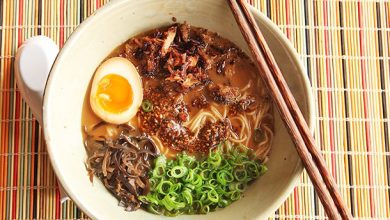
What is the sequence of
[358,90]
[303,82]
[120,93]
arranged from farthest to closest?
[358,90]
[120,93]
[303,82]

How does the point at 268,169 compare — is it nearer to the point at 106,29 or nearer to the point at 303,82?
the point at 303,82

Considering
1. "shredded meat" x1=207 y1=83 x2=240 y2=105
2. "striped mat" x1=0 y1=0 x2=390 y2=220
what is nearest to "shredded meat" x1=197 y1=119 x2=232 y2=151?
"shredded meat" x1=207 y1=83 x2=240 y2=105

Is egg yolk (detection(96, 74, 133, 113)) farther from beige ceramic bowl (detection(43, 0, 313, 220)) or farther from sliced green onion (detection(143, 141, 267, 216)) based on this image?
sliced green onion (detection(143, 141, 267, 216))

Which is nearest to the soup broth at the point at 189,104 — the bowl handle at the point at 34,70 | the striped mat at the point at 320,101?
the bowl handle at the point at 34,70

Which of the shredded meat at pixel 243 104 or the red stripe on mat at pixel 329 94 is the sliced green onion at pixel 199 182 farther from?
the red stripe on mat at pixel 329 94

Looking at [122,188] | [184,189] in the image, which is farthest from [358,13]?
[122,188]

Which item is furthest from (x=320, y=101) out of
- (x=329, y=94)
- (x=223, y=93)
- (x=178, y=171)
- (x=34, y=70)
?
(x=34, y=70)

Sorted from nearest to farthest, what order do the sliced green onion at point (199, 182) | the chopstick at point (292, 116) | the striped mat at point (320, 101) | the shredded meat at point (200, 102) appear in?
1. the chopstick at point (292, 116)
2. the sliced green onion at point (199, 182)
3. the shredded meat at point (200, 102)
4. the striped mat at point (320, 101)
